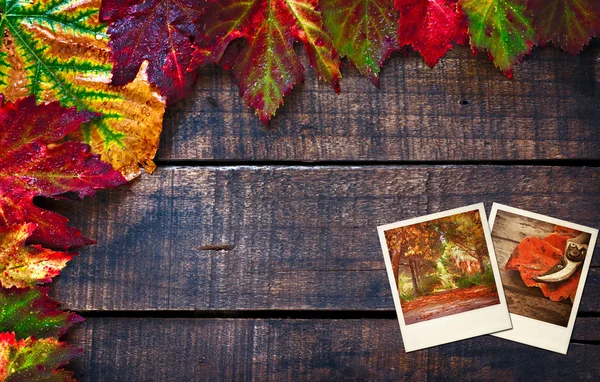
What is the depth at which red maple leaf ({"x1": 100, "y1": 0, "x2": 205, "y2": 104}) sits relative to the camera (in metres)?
0.82

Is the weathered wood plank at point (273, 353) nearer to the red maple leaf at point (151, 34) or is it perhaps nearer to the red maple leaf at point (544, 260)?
the red maple leaf at point (544, 260)

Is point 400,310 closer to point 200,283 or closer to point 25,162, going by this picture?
point 200,283

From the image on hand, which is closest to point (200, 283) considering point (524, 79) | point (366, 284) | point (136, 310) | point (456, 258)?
point (136, 310)

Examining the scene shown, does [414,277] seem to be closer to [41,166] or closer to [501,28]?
[501,28]

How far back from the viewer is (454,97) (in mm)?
919

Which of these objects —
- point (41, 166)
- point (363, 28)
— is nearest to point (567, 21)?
point (363, 28)

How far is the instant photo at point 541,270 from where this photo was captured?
90 centimetres

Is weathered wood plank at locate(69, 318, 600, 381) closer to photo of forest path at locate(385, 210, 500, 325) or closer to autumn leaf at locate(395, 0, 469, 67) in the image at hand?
photo of forest path at locate(385, 210, 500, 325)

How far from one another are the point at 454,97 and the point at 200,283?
20.7 inches

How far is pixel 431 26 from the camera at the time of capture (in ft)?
2.77

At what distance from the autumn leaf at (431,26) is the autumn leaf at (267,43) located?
4.6 inches

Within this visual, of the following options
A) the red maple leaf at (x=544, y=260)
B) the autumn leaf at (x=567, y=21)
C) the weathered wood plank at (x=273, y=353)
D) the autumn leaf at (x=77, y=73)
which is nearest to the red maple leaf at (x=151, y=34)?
the autumn leaf at (x=77, y=73)

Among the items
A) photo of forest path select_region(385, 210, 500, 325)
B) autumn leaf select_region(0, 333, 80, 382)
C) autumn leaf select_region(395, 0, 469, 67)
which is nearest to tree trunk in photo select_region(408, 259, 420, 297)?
photo of forest path select_region(385, 210, 500, 325)

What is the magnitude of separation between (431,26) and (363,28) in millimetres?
105
